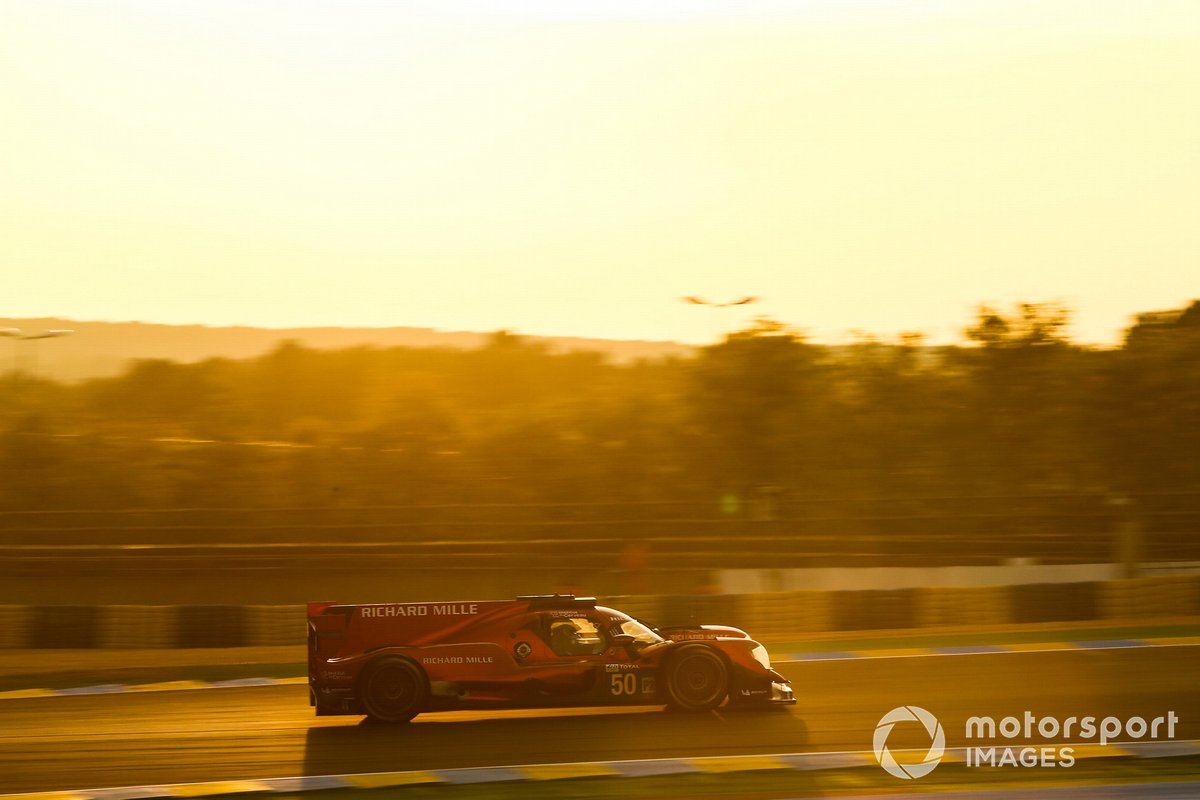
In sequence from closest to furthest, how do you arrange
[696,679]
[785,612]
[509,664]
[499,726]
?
[509,664] → [696,679] → [499,726] → [785,612]

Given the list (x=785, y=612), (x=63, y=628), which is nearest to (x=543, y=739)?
(x=785, y=612)

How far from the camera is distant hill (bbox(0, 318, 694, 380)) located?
377ft

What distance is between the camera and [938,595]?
1897 centimetres

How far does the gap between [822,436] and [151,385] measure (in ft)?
172

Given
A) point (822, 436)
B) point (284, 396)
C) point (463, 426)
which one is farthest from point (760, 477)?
point (284, 396)

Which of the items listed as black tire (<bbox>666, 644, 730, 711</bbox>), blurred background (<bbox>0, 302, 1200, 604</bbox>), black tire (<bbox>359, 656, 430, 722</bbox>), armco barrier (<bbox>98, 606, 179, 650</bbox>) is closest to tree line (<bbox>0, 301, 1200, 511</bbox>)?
blurred background (<bbox>0, 302, 1200, 604</bbox>)

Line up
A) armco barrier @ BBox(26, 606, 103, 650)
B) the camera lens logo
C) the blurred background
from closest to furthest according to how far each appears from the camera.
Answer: the camera lens logo < armco barrier @ BBox(26, 606, 103, 650) < the blurred background

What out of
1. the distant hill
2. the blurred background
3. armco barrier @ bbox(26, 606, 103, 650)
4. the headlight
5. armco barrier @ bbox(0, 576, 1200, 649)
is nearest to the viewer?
the headlight

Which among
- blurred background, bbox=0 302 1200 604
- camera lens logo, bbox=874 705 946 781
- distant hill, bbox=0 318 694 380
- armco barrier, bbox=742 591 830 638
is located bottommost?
camera lens logo, bbox=874 705 946 781

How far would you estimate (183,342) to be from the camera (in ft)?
439

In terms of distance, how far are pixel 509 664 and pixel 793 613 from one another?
865 centimetres

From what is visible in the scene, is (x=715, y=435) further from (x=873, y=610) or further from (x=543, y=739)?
(x=543, y=739)

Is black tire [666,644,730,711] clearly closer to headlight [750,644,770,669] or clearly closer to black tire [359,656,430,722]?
headlight [750,644,770,669]

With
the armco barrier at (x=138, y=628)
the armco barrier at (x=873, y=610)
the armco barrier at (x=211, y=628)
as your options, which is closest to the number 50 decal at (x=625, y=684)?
the armco barrier at (x=873, y=610)
